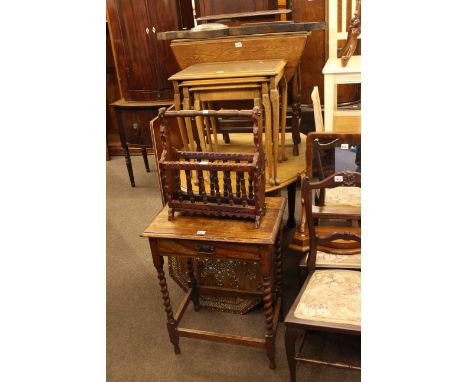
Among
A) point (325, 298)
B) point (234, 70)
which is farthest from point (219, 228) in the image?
point (234, 70)

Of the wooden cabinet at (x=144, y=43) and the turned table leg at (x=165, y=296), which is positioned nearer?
the turned table leg at (x=165, y=296)

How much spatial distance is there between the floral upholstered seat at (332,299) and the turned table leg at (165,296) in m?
0.56

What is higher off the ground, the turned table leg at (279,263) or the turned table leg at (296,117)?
the turned table leg at (296,117)

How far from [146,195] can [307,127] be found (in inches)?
57.9

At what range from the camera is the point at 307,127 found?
3.56 meters

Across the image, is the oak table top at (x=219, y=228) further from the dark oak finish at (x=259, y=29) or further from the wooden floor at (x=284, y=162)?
the dark oak finish at (x=259, y=29)

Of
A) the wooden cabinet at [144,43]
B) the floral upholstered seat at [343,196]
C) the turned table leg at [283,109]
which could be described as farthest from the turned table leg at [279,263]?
the wooden cabinet at [144,43]

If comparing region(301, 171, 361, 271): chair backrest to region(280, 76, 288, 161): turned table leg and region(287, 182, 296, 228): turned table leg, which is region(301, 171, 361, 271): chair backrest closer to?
region(287, 182, 296, 228): turned table leg

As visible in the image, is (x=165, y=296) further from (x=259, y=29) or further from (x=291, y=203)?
(x=259, y=29)

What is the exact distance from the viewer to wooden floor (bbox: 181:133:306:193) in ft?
7.40

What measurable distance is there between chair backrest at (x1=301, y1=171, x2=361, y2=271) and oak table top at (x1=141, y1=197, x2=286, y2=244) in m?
0.13

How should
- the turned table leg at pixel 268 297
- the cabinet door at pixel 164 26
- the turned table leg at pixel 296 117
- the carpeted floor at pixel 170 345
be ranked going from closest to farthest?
the turned table leg at pixel 268 297 < the carpeted floor at pixel 170 345 < the turned table leg at pixel 296 117 < the cabinet door at pixel 164 26

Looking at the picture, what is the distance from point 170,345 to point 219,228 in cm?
72

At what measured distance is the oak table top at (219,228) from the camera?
1479 millimetres
